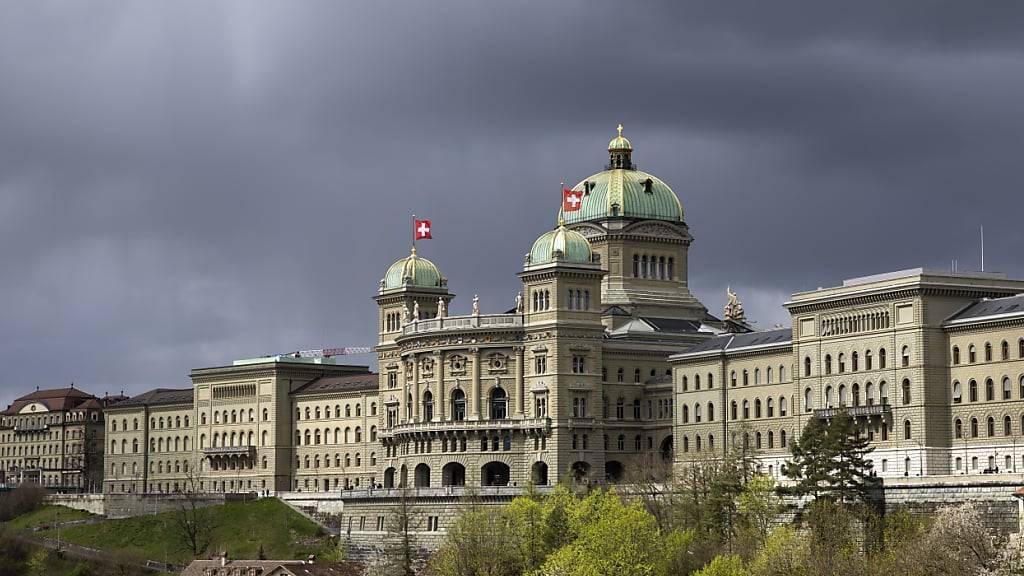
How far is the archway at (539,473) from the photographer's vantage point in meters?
194

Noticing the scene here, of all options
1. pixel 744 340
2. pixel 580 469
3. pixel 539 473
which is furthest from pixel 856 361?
pixel 539 473

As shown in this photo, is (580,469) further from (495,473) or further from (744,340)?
(744,340)

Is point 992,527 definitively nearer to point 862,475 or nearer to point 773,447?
point 862,475

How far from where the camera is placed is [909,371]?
16512 cm

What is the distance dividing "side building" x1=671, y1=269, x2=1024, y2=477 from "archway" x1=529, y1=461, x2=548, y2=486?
20277 millimetres

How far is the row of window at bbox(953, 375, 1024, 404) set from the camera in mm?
158625

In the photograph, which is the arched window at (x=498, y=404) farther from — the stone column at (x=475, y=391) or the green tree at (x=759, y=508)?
the green tree at (x=759, y=508)

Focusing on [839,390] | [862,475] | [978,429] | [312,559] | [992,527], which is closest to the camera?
[992,527]

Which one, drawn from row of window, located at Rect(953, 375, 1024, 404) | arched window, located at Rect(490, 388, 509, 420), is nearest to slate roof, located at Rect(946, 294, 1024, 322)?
row of window, located at Rect(953, 375, 1024, 404)

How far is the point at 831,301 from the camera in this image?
17475 cm

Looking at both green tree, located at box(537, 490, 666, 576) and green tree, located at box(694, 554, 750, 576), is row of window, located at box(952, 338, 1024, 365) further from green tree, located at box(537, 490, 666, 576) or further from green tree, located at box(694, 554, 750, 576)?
green tree, located at box(694, 554, 750, 576)

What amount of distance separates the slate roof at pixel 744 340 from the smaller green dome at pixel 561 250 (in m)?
13.7

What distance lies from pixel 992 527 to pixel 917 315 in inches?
1242

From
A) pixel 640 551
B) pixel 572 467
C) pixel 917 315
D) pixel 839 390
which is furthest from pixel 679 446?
pixel 640 551
